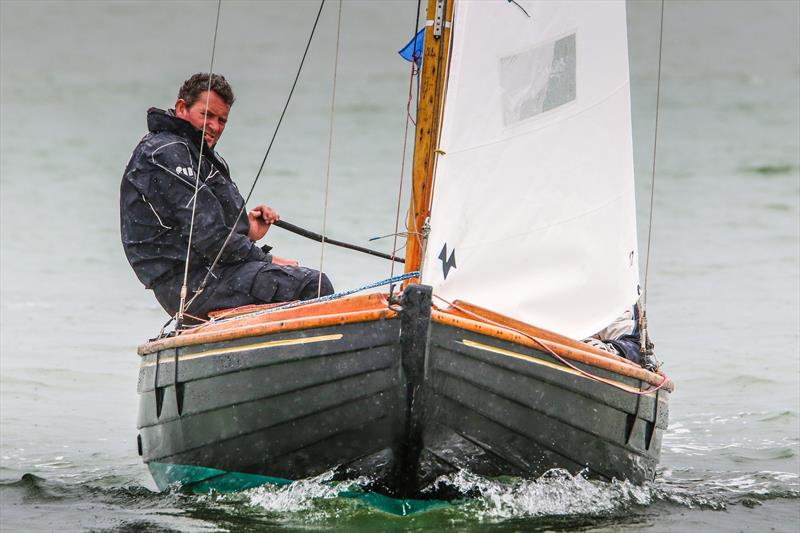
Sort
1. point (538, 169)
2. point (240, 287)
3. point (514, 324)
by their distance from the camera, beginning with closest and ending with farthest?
point (514, 324) → point (538, 169) → point (240, 287)

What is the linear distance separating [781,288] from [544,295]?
32.7 ft

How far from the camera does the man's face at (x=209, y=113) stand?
A: 692cm

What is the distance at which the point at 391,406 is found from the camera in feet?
18.6

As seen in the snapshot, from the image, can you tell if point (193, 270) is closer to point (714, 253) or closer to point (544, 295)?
point (544, 295)

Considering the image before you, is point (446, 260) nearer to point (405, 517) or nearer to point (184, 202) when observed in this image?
point (405, 517)

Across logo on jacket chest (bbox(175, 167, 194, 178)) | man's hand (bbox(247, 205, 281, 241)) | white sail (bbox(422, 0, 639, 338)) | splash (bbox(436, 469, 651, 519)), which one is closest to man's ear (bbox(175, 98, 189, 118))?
logo on jacket chest (bbox(175, 167, 194, 178))

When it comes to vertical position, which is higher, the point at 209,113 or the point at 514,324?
the point at 209,113

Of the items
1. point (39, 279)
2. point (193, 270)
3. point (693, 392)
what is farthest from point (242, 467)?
point (39, 279)

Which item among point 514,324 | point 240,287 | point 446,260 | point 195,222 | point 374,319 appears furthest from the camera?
point 240,287

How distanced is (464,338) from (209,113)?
2.11 m

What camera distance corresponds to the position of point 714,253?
17.5m

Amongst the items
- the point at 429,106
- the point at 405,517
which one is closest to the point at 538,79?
the point at 429,106

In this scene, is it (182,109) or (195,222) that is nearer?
(195,222)

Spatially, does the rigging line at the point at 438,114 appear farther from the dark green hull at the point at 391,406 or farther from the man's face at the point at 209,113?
the man's face at the point at 209,113
